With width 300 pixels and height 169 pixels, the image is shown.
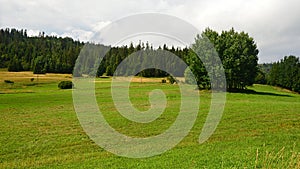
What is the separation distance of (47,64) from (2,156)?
425 feet

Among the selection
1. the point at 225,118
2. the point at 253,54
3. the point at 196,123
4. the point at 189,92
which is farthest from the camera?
the point at 253,54

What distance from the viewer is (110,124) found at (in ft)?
72.9

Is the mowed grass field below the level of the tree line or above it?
below

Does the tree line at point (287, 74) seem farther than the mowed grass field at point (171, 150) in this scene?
Yes

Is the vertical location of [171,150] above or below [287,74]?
below

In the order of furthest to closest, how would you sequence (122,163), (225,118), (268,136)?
(225,118) → (268,136) → (122,163)

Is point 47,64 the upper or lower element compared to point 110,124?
upper

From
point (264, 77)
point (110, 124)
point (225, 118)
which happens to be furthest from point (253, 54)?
point (264, 77)

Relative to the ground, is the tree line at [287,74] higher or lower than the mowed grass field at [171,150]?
higher

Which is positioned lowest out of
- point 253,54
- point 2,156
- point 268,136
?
point 2,156

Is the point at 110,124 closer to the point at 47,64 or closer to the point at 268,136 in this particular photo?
the point at 268,136

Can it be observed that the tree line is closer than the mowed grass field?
No

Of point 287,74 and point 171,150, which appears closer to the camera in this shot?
point 171,150

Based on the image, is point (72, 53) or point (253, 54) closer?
point (253, 54)
